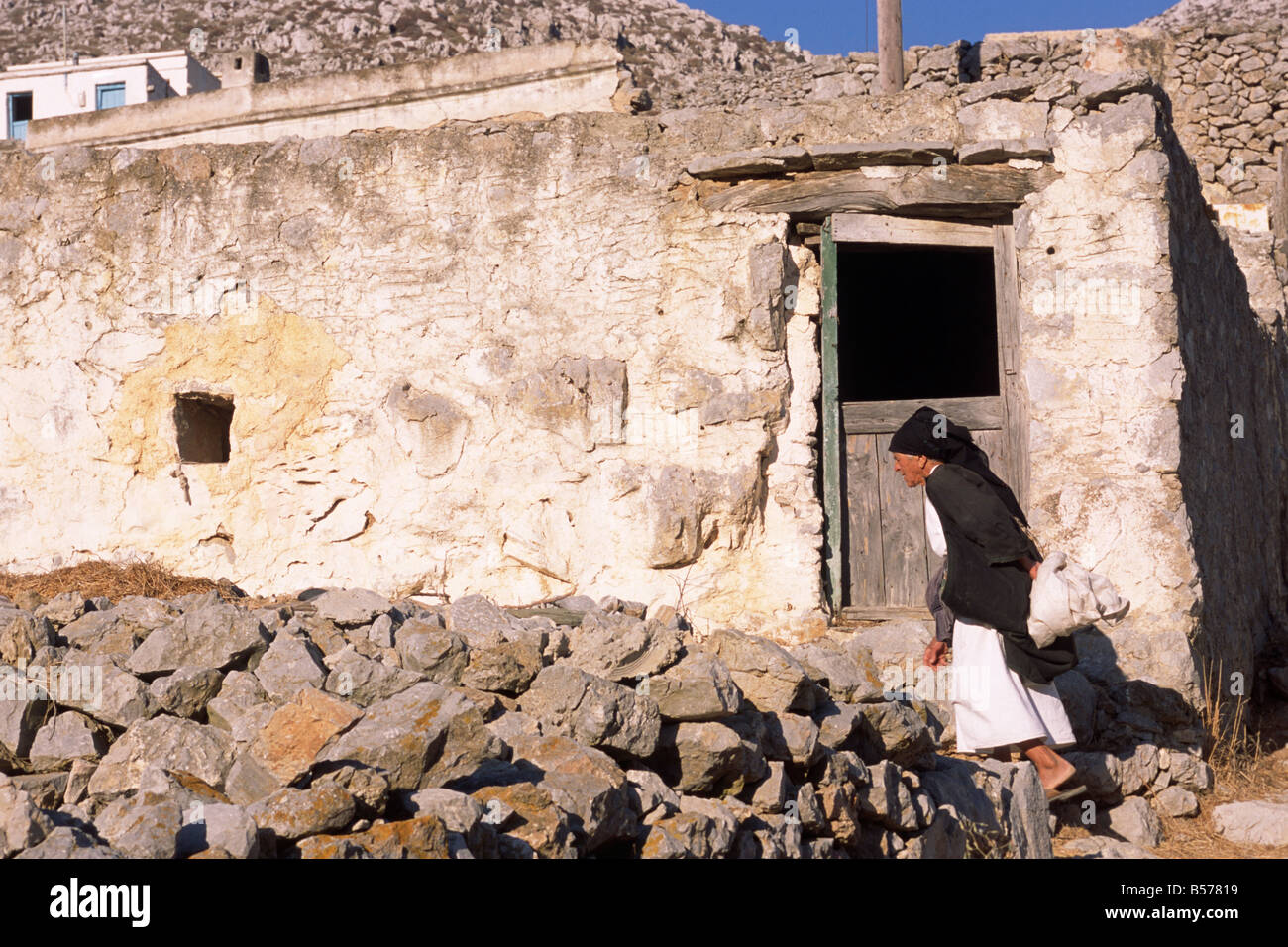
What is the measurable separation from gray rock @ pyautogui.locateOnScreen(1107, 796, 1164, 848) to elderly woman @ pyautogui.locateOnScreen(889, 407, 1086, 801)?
726mm

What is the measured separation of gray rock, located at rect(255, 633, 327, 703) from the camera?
3701 mm

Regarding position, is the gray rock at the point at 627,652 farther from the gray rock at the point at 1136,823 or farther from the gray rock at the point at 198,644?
the gray rock at the point at 1136,823

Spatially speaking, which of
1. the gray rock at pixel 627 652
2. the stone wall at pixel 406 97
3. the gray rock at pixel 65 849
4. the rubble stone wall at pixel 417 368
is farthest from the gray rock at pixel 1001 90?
the stone wall at pixel 406 97

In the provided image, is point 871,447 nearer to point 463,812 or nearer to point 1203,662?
point 1203,662

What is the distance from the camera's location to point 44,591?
19.3 feet

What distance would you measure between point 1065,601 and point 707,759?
1369 millimetres

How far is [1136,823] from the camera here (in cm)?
490

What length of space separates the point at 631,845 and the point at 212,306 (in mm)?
4132

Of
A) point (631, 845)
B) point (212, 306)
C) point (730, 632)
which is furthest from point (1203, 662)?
point (212, 306)

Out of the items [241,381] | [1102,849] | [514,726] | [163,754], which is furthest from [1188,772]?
[241,381]

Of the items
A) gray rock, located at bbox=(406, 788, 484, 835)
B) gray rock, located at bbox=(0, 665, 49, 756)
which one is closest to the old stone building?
gray rock, located at bbox=(0, 665, 49, 756)

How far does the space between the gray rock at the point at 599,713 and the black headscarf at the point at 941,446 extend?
1.43 meters

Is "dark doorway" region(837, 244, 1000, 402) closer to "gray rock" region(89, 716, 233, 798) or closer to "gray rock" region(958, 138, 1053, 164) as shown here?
"gray rock" region(958, 138, 1053, 164)

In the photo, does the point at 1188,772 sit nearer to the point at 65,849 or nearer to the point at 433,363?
the point at 433,363
